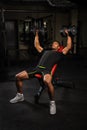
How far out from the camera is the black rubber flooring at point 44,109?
2592mm

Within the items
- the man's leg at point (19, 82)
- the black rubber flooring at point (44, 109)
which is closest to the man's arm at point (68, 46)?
the man's leg at point (19, 82)

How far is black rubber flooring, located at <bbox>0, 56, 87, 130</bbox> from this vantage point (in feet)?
8.50

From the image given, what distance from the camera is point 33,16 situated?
34.2 ft

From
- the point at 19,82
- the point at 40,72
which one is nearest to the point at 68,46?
the point at 40,72

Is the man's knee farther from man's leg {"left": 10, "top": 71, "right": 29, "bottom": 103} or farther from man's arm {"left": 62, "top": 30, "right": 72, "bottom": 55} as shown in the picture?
man's arm {"left": 62, "top": 30, "right": 72, "bottom": 55}

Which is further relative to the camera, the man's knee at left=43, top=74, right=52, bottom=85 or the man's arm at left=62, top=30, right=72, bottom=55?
the man's arm at left=62, top=30, right=72, bottom=55

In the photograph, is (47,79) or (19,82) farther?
(19,82)

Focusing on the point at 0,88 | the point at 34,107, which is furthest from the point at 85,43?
the point at 34,107

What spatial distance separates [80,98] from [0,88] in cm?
179

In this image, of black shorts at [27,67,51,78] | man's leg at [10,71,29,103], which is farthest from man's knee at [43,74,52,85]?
man's leg at [10,71,29,103]

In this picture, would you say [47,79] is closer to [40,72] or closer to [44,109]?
[40,72]

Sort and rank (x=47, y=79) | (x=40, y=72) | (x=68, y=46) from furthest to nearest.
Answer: (x=68, y=46), (x=40, y=72), (x=47, y=79)

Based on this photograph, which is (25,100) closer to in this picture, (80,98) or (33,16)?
(80,98)

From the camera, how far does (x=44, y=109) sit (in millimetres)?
3127
